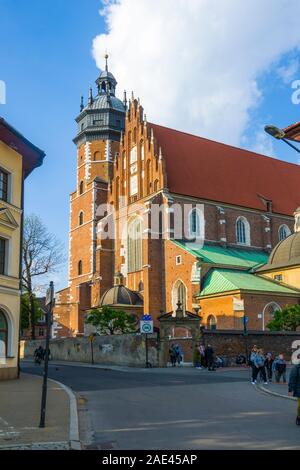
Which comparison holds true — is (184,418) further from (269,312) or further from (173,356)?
(269,312)

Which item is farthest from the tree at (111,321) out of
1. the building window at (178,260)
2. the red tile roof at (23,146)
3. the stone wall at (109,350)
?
the red tile roof at (23,146)

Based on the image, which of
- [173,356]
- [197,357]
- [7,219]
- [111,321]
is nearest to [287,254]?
[111,321]

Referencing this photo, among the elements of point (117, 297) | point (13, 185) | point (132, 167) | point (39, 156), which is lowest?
point (117, 297)

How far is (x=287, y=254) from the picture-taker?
43750mm

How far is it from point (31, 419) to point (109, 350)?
24.7 m

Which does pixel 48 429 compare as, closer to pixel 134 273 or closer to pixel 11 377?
pixel 11 377

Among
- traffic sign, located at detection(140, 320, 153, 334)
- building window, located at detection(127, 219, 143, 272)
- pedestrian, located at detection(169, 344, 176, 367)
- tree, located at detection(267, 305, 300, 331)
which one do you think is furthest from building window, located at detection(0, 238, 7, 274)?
building window, located at detection(127, 219, 143, 272)

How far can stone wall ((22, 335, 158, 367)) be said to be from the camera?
104 feet

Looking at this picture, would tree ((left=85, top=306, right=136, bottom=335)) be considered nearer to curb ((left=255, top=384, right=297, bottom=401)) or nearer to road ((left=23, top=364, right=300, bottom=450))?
road ((left=23, top=364, right=300, bottom=450))

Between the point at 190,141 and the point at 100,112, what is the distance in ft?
40.3

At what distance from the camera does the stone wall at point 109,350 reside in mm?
31844

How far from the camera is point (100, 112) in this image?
59656 millimetres
